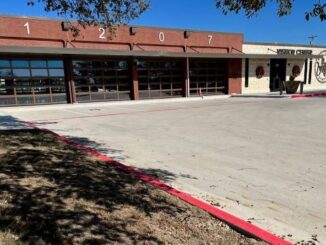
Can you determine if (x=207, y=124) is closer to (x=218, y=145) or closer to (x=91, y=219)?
(x=218, y=145)

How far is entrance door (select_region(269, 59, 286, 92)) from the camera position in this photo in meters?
35.1

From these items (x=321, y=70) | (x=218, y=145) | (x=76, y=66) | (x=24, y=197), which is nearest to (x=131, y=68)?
(x=76, y=66)

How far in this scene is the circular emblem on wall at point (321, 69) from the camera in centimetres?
3878

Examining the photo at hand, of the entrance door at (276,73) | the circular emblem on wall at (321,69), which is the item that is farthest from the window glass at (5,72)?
the circular emblem on wall at (321,69)

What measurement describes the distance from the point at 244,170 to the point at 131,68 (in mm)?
19502

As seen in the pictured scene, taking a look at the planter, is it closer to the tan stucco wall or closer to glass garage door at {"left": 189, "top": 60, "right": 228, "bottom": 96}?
the tan stucco wall

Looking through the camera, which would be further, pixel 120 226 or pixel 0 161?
pixel 0 161

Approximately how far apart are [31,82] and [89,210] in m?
19.4

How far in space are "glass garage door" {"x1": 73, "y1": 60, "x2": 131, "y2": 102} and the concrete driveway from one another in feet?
30.0

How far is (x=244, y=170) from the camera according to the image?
7.06 m

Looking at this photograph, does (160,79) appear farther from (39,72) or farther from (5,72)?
(5,72)

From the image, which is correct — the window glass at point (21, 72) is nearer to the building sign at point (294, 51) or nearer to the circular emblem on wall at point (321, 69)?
the building sign at point (294, 51)

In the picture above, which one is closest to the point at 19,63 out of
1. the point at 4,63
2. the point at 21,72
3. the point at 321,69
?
the point at 21,72

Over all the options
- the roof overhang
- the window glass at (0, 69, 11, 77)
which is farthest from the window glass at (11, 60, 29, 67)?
the roof overhang
